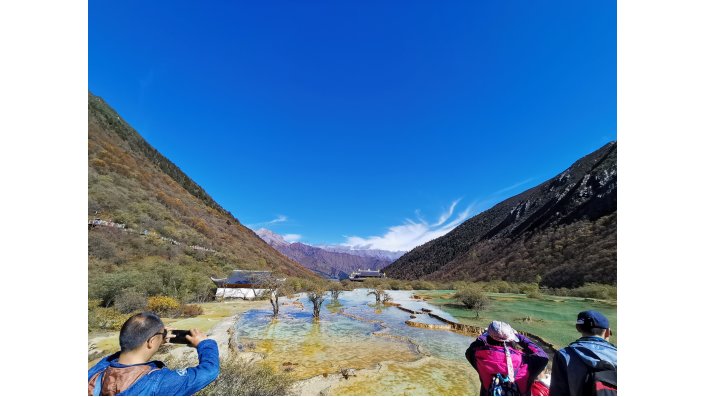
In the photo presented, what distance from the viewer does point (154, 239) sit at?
27.2 metres

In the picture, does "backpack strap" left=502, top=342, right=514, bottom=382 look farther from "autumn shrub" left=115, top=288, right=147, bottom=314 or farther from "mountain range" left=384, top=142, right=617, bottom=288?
"mountain range" left=384, top=142, right=617, bottom=288

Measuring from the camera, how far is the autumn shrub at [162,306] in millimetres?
13687

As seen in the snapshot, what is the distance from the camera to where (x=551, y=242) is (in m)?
36.8

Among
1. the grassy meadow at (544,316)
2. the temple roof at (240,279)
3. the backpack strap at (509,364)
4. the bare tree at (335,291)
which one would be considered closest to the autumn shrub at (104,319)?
the backpack strap at (509,364)

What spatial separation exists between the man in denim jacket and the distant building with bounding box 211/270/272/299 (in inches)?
890

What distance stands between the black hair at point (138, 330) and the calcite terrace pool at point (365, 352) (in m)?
5.23

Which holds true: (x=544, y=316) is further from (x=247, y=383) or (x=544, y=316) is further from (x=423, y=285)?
(x=423, y=285)

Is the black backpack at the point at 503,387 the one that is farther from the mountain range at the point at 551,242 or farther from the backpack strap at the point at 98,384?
the mountain range at the point at 551,242

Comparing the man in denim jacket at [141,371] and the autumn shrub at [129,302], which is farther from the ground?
the man in denim jacket at [141,371]

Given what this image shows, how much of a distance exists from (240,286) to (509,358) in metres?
24.1

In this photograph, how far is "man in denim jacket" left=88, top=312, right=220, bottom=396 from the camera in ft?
5.90

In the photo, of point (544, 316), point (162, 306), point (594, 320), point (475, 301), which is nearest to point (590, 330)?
point (594, 320)

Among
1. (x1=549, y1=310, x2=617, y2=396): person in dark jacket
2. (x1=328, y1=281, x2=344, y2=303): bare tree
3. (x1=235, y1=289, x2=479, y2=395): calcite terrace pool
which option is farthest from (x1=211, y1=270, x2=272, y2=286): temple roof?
(x1=549, y1=310, x2=617, y2=396): person in dark jacket
